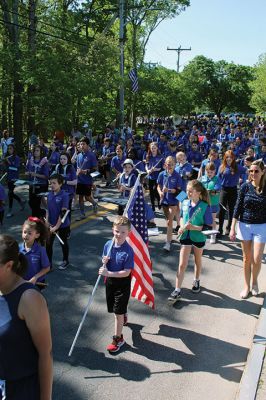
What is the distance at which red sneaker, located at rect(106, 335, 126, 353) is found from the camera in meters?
5.01

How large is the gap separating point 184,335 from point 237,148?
12276mm

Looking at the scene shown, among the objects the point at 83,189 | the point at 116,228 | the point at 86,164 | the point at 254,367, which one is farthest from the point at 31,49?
the point at 254,367

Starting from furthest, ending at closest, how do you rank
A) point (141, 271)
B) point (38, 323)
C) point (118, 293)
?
point (141, 271)
point (118, 293)
point (38, 323)

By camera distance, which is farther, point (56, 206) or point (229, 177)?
point (229, 177)

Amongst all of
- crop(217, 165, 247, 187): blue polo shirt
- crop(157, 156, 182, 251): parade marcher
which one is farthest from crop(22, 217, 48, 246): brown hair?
crop(217, 165, 247, 187): blue polo shirt

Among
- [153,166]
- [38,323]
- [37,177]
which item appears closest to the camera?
[38,323]

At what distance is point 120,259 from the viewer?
5012 millimetres

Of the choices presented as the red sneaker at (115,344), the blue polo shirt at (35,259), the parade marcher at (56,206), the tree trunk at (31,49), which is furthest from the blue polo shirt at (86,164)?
the tree trunk at (31,49)

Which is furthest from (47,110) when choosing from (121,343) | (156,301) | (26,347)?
(26,347)

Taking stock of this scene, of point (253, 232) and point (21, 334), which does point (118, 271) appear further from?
point (21, 334)

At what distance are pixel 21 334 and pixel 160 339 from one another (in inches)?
126

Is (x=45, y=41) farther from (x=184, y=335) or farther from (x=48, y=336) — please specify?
(x=48, y=336)

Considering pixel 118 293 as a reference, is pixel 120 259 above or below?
above

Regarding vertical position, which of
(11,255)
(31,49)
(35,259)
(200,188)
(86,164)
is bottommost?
(35,259)
